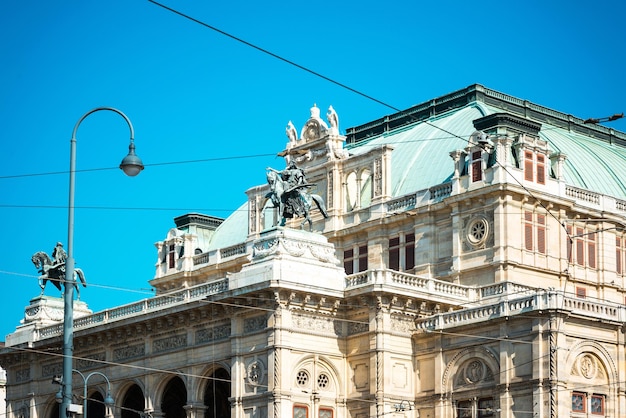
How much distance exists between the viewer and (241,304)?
68188 millimetres

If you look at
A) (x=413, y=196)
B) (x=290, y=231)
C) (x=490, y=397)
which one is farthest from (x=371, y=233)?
(x=490, y=397)

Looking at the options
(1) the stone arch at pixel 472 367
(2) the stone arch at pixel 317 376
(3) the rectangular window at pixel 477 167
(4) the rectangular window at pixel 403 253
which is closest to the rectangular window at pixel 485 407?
(1) the stone arch at pixel 472 367

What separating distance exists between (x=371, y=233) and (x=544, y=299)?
17.0 m

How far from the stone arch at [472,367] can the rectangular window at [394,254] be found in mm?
10369

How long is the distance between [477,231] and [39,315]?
92.1 ft

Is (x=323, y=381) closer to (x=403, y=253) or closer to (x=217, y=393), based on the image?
(x=217, y=393)

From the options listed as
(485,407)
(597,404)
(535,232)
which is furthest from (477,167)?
(597,404)

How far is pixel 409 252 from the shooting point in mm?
76000

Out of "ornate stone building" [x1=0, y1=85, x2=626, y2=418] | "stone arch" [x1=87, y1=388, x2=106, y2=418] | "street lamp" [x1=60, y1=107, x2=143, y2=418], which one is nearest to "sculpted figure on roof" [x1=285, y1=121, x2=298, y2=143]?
"ornate stone building" [x1=0, y1=85, x2=626, y2=418]

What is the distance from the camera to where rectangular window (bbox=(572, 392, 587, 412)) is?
6338 centimetres

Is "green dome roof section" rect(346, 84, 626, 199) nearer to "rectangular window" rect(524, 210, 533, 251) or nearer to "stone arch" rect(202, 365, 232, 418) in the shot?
"rectangular window" rect(524, 210, 533, 251)

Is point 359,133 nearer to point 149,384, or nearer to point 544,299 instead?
point 149,384

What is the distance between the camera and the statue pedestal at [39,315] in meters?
84.4

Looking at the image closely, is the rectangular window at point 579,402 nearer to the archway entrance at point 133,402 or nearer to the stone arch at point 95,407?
the archway entrance at point 133,402
